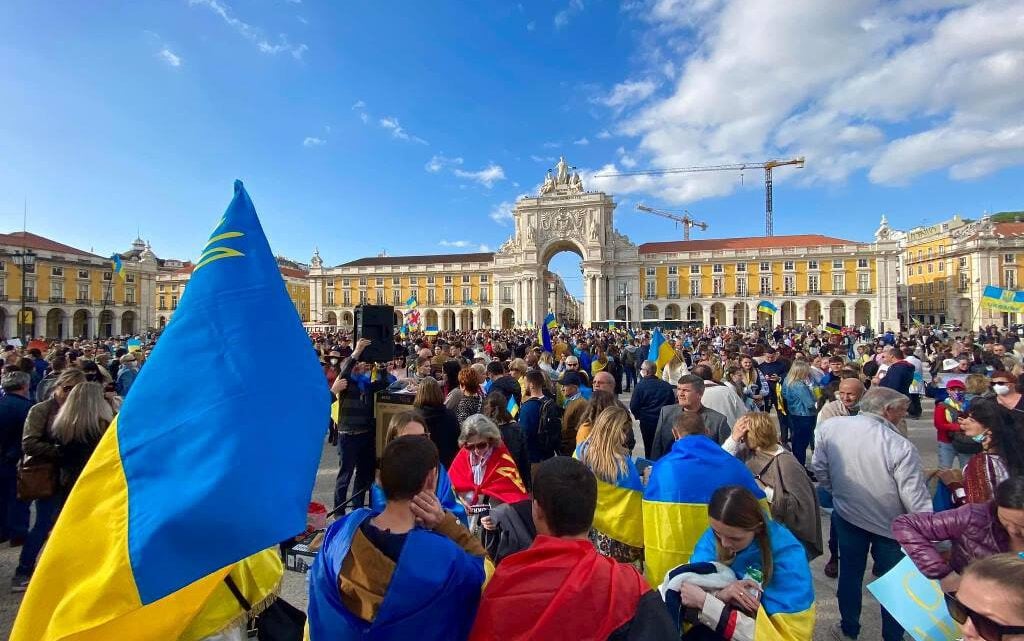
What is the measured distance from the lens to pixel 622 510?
2.92 m

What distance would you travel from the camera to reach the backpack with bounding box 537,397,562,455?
4684 mm

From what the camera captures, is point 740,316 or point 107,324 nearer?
point 107,324

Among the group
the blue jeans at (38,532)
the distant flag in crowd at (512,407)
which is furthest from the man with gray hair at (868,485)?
the blue jeans at (38,532)

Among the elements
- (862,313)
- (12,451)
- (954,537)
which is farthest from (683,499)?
(862,313)

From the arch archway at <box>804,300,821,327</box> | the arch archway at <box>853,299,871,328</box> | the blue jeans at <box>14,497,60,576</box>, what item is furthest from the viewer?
the arch archway at <box>804,300,821,327</box>

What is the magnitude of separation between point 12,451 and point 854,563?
717 centimetres

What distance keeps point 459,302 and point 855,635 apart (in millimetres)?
62810

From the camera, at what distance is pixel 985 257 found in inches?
2036

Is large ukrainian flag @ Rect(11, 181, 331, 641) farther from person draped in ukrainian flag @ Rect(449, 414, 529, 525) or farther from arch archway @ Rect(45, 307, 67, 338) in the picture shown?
arch archway @ Rect(45, 307, 67, 338)

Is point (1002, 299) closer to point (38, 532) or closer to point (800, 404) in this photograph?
point (800, 404)

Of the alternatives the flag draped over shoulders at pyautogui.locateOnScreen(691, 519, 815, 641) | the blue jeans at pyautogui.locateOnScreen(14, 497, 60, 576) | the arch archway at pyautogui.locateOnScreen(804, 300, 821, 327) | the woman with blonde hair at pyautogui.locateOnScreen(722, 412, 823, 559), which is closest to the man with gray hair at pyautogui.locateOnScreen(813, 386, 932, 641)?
the woman with blonde hair at pyautogui.locateOnScreen(722, 412, 823, 559)

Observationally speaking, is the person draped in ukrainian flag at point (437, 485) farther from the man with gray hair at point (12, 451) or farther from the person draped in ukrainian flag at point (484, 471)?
the man with gray hair at point (12, 451)

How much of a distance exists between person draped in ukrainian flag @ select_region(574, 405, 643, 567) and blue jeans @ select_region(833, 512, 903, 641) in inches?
58.2

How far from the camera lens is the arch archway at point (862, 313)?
54750mm
